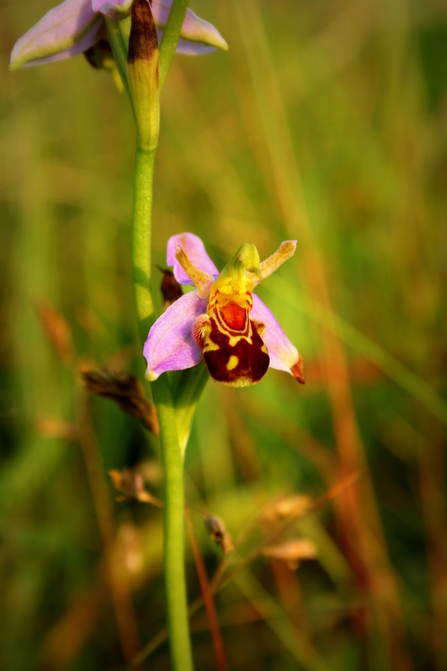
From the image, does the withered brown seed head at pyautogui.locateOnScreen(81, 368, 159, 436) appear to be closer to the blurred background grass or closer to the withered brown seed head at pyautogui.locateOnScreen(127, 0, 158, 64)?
the blurred background grass

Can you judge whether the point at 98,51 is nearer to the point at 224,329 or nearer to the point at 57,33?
the point at 57,33

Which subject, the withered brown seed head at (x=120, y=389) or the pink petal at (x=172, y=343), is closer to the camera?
the pink petal at (x=172, y=343)

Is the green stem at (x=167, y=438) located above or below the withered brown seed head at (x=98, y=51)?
below

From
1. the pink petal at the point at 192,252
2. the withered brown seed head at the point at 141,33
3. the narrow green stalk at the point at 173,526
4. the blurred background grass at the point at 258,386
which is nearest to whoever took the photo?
the withered brown seed head at the point at 141,33

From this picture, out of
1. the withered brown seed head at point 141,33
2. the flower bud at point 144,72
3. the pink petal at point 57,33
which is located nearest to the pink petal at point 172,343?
the flower bud at point 144,72

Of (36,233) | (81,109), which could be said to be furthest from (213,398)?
(81,109)

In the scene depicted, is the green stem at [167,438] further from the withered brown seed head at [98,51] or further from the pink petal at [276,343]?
the withered brown seed head at [98,51]

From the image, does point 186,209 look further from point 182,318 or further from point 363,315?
point 182,318
